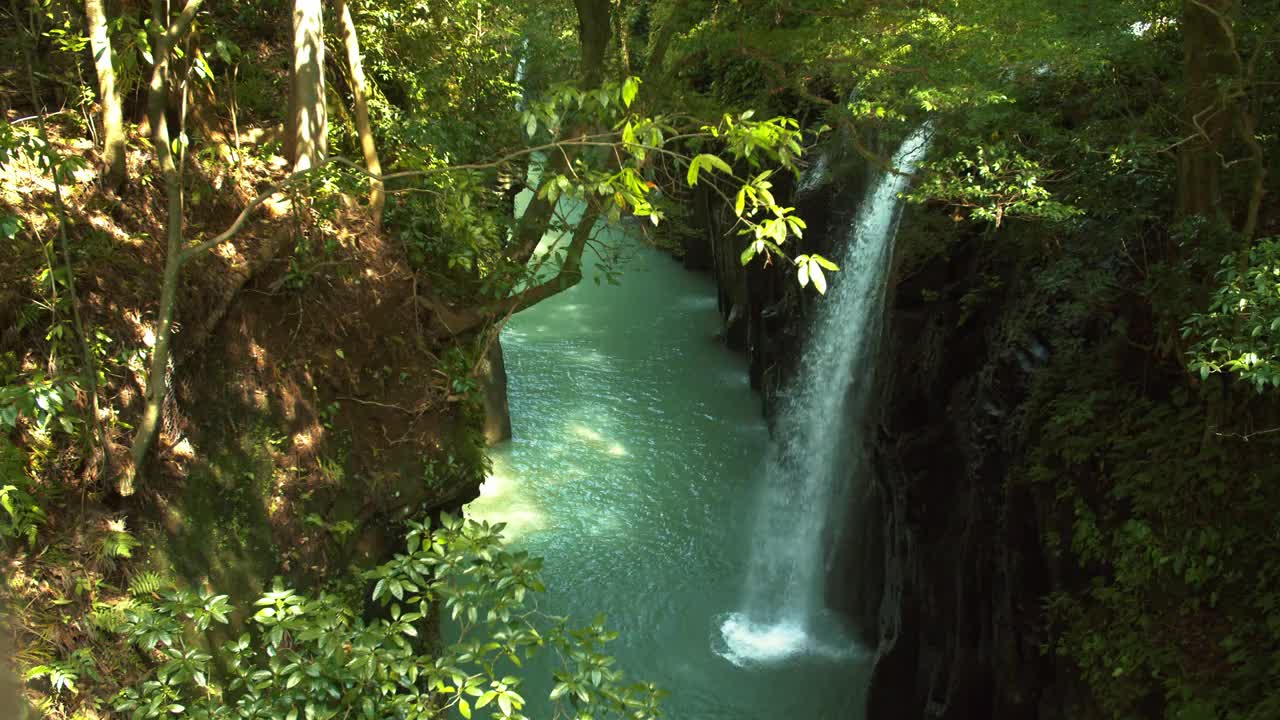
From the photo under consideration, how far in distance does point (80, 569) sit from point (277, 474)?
1454mm

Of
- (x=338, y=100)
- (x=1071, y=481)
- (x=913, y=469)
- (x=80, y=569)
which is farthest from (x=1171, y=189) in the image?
(x=80, y=569)

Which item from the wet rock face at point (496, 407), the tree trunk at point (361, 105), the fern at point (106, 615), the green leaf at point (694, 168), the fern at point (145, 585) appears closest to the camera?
the green leaf at point (694, 168)

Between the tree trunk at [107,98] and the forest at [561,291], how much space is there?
2cm

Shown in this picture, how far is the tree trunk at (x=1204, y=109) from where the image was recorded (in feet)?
18.7

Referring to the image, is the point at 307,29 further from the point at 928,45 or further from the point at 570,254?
the point at 928,45

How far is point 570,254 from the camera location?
7.22 metres

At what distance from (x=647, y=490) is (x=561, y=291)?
17.6 feet

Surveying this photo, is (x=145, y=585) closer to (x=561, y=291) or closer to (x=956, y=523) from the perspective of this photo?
(x=561, y=291)

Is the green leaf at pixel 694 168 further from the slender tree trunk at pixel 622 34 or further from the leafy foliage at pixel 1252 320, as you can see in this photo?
the slender tree trunk at pixel 622 34

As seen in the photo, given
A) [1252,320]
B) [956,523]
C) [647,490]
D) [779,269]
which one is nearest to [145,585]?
[1252,320]

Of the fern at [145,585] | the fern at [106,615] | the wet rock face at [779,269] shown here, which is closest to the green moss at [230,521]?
the fern at [145,585]

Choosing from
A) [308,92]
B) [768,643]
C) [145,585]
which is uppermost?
[308,92]

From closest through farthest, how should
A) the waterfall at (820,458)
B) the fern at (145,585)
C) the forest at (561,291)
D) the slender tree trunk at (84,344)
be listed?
the forest at (561,291)
the slender tree trunk at (84,344)
the fern at (145,585)
the waterfall at (820,458)

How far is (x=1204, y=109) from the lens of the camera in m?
5.74
